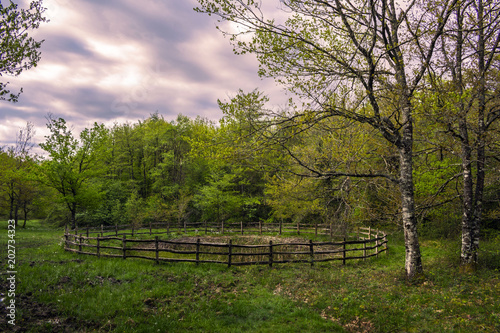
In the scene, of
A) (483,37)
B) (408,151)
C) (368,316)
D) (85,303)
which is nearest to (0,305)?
(85,303)

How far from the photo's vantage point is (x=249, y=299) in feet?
26.6

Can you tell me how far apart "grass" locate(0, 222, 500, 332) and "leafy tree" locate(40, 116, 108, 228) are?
13.1 meters

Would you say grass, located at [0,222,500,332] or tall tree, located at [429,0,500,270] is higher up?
tall tree, located at [429,0,500,270]

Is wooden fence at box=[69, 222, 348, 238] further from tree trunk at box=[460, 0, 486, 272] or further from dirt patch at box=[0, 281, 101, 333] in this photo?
dirt patch at box=[0, 281, 101, 333]

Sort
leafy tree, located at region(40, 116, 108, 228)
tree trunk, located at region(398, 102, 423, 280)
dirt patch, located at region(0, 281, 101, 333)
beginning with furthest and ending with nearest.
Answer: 1. leafy tree, located at region(40, 116, 108, 228)
2. tree trunk, located at region(398, 102, 423, 280)
3. dirt patch, located at region(0, 281, 101, 333)

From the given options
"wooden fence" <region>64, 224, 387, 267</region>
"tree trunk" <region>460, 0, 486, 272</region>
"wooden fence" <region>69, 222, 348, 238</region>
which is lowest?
"wooden fence" <region>69, 222, 348, 238</region>

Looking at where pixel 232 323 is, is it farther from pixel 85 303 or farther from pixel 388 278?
pixel 388 278

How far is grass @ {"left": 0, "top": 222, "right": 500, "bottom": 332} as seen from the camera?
6172mm

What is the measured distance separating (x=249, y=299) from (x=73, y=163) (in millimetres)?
21888

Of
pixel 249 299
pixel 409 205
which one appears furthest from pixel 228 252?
pixel 409 205

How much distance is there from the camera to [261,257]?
13.4 metres

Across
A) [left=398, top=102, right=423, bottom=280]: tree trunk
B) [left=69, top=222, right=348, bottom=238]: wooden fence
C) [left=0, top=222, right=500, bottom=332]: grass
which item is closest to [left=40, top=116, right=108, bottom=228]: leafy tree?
[left=69, top=222, right=348, bottom=238]: wooden fence

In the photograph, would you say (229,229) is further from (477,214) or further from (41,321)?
(41,321)

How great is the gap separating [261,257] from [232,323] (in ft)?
22.7
